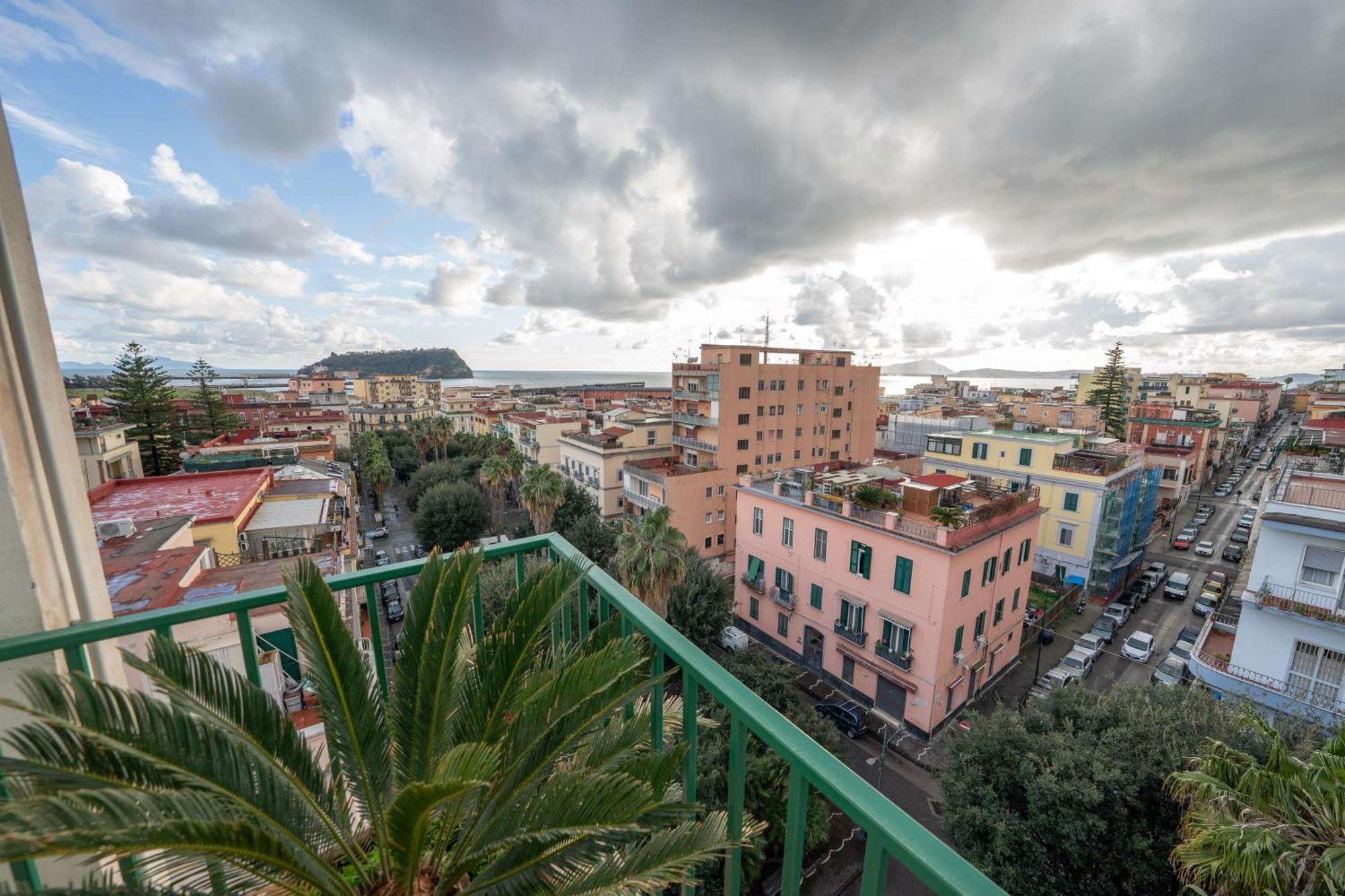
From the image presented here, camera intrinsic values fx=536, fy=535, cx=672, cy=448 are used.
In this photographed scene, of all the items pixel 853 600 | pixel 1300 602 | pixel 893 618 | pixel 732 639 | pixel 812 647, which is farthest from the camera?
pixel 732 639

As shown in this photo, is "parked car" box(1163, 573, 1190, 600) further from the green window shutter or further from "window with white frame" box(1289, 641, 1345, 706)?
the green window shutter

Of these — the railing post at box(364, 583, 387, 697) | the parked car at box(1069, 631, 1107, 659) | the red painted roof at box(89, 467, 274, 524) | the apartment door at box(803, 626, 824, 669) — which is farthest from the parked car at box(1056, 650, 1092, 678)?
the red painted roof at box(89, 467, 274, 524)

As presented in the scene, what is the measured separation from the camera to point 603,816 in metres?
1.74

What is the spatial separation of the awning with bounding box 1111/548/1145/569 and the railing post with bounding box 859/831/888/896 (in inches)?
1200

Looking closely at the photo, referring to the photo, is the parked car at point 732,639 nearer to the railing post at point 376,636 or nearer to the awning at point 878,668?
the awning at point 878,668

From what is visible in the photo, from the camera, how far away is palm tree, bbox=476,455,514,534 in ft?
104

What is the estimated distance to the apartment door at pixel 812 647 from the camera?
19.2 meters

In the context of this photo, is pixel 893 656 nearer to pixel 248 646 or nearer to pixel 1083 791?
pixel 1083 791

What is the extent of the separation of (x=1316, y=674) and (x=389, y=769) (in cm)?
1986

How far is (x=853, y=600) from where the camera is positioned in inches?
687

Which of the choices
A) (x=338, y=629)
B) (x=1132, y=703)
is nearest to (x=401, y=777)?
(x=338, y=629)

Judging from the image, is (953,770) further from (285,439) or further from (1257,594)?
(285,439)

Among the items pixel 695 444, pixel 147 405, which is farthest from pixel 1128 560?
pixel 147 405

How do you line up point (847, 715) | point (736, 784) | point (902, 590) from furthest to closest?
point (847, 715), point (902, 590), point (736, 784)
